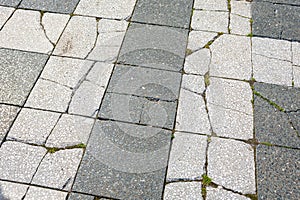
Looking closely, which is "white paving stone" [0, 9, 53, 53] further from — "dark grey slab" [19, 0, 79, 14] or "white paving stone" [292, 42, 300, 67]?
"white paving stone" [292, 42, 300, 67]

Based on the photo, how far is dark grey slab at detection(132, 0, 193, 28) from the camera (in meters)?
3.83

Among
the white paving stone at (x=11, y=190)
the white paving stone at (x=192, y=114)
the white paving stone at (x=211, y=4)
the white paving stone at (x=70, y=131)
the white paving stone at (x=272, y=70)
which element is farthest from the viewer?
the white paving stone at (x=211, y=4)

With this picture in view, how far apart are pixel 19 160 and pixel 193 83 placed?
1.63 metres

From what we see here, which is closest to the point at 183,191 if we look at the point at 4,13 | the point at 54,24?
the point at 54,24

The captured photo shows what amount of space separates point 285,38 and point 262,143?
144 cm

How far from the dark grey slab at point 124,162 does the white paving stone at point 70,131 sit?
0.07 meters

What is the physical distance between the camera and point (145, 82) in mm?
3209

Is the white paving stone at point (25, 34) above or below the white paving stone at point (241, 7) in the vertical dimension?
below

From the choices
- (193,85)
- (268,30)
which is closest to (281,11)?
(268,30)

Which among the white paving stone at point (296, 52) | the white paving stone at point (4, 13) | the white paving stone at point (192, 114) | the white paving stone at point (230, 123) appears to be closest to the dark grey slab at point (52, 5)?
the white paving stone at point (4, 13)

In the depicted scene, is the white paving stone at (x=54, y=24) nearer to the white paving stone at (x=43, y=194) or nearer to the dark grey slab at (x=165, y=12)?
the dark grey slab at (x=165, y=12)

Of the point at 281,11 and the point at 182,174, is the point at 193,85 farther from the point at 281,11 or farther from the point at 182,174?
the point at 281,11

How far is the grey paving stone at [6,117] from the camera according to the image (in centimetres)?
283

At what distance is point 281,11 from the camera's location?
4000 mm
